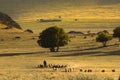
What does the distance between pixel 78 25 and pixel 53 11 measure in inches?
1608

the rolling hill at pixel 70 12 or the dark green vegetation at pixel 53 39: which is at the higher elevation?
the rolling hill at pixel 70 12

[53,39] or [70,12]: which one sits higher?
[70,12]

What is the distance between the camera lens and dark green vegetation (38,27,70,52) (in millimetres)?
75312

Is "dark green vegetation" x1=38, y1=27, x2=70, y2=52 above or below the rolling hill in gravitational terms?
below

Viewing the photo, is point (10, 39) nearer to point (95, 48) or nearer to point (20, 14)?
point (95, 48)

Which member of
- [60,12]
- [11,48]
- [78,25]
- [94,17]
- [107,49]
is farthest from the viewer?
[60,12]

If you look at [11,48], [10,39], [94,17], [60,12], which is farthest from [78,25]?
[11,48]

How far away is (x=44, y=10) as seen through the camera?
19612 centimetres

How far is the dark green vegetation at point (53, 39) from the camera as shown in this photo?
75312 mm

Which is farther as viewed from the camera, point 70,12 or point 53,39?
point 70,12

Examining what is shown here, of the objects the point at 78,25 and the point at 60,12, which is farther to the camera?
the point at 60,12

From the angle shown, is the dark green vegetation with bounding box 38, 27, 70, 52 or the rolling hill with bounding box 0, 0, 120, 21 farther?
the rolling hill with bounding box 0, 0, 120, 21

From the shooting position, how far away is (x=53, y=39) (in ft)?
250

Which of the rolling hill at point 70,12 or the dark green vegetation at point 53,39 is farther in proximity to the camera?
the rolling hill at point 70,12
